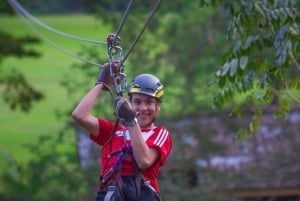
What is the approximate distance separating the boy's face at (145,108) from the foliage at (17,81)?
11.4 m

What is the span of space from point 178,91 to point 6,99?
12.4 ft

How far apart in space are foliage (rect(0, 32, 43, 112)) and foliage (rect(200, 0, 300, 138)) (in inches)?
383

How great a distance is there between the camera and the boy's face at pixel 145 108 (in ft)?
24.7

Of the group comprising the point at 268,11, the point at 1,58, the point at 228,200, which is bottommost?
the point at 228,200

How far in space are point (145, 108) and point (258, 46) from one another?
184 cm

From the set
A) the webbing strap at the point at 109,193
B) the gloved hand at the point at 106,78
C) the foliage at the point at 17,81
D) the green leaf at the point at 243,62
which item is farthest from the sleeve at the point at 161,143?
the foliage at the point at 17,81

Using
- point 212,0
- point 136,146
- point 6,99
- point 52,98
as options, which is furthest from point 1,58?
point 52,98

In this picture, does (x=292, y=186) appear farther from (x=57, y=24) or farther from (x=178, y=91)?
(x=57, y=24)

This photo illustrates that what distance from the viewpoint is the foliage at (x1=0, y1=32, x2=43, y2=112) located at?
19.0 meters

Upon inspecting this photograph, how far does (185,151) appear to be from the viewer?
19.9 metres

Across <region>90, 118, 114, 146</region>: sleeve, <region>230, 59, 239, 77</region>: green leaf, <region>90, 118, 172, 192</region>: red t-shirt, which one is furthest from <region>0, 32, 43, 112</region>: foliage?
<region>90, 118, 172, 192</region>: red t-shirt

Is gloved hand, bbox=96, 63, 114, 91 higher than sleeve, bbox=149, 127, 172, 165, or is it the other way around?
gloved hand, bbox=96, 63, 114, 91

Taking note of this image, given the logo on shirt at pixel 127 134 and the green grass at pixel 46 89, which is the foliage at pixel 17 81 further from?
the logo on shirt at pixel 127 134

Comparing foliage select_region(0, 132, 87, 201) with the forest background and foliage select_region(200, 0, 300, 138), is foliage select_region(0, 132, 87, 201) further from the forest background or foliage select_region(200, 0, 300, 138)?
foliage select_region(200, 0, 300, 138)
